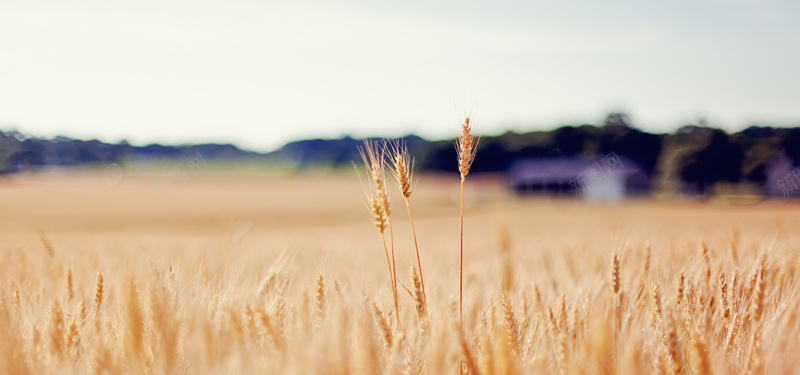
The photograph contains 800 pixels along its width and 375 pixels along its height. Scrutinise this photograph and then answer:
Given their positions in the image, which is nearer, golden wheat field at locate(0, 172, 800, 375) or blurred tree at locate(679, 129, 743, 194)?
golden wheat field at locate(0, 172, 800, 375)

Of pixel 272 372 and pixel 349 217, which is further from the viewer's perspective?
pixel 349 217

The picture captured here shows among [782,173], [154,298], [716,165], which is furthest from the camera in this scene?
[716,165]

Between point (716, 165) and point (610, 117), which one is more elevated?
point (610, 117)

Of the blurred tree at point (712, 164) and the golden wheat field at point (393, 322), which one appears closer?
the golden wheat field at point (393, 322)

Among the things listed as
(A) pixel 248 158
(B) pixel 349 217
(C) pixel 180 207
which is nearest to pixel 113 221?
(C) pixel 180 207

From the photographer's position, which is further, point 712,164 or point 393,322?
point 712,164

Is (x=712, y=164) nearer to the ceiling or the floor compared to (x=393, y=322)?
nearer to the floor

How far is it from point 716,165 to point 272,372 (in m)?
49.9

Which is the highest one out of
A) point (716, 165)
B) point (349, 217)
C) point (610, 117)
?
point (610, 117)

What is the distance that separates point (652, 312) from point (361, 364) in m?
1.09

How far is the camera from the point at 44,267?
2703 millimetres

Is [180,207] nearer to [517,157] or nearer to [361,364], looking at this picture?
[361,364]

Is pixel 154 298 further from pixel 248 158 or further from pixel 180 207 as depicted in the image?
pixel 248 158

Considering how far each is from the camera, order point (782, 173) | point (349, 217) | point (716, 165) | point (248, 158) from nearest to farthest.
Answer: point (349, 217)
point (782, 173)
point (716, 165)
point (248, 158)
